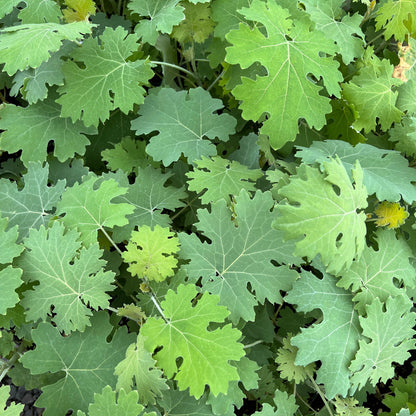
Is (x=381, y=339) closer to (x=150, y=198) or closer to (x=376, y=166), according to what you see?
(x=376, y=166)

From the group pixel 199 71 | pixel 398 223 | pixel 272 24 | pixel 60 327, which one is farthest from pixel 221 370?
pixel 199 71

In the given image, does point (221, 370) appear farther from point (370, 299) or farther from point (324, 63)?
point (324, 63)

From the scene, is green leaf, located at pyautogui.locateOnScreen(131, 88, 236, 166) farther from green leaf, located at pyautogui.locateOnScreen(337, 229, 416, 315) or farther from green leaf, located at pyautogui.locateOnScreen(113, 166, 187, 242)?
green leaf, located at pyautogui.locateOnScreen(337, 229, 416, 315)

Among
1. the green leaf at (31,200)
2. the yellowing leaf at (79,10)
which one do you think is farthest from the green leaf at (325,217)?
the yellowing leaf at (79,10)

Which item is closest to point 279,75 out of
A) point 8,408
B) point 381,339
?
point 381,339

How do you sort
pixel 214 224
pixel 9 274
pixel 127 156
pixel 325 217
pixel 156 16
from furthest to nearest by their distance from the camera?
1. pixel 127 156
2. pixel 156 16
3. pixel 214 224
4. pixel 9 274
5. pixel 325 217

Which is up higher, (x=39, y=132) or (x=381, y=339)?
(x=39, y=132)

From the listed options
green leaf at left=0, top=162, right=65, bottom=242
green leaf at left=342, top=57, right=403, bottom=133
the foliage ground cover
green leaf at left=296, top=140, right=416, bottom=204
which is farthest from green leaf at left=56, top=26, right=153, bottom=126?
green leaf at left=342, top=57, right=403, bottom=133

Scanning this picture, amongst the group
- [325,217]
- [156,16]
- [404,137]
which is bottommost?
[404,137]
